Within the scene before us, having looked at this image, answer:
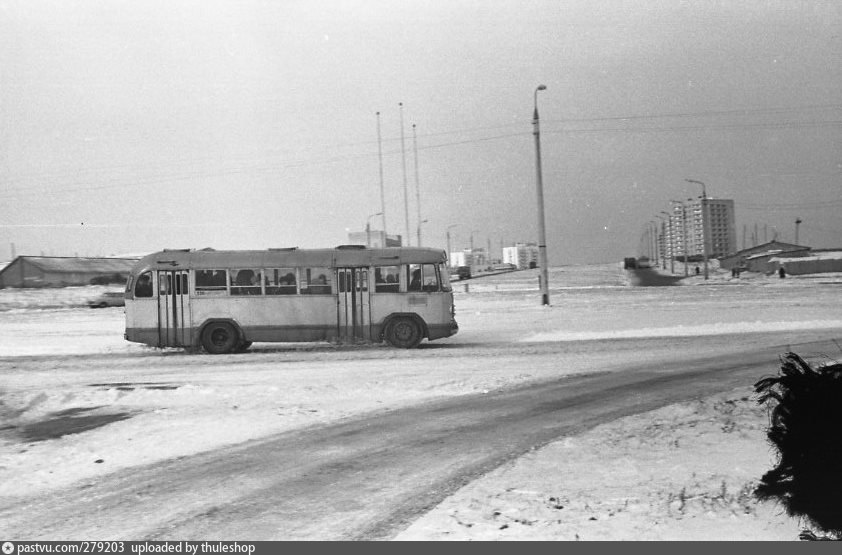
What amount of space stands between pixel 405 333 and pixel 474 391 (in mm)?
8375

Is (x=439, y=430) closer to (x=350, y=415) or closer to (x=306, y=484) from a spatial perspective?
(x=350, y=415)

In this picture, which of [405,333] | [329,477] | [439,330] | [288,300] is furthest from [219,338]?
[329,477]

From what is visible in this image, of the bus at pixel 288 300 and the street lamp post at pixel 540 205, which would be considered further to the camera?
the street lamp post at pixel 540 205

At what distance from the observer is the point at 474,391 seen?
13.4 m

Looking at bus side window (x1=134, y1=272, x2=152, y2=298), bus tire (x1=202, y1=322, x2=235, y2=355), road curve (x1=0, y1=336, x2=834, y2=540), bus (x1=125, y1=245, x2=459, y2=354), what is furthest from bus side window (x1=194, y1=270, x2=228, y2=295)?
road curve (x1=0, y1=336, x2=834, y2=540)

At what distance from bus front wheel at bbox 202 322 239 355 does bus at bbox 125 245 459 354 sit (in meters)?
0.03

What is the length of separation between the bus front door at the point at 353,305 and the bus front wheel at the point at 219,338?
311 cm

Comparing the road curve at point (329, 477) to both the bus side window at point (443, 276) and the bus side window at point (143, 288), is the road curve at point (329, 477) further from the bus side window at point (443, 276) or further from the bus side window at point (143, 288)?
the bus side window at point (143, 288)

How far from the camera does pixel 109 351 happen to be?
23.1 meters

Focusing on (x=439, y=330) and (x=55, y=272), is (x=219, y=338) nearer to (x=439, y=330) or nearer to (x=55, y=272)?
(x=439, y=330)

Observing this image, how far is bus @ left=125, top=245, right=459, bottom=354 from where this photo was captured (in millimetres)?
21484

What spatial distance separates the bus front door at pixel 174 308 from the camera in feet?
70.2

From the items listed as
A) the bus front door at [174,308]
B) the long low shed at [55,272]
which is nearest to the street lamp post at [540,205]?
the bus front door at [174,308]
